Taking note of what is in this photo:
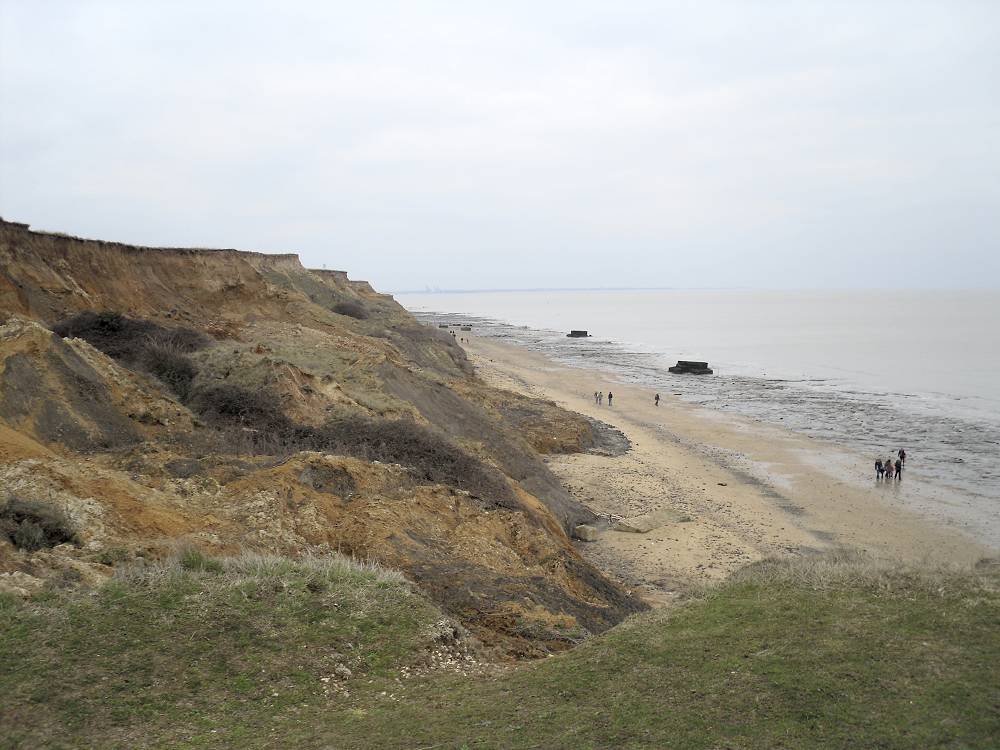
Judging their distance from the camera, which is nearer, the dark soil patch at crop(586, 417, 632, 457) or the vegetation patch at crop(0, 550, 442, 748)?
the vegetation patch at crop(0, 550, 442, 748)

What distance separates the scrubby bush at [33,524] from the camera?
361 inches

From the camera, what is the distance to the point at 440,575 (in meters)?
11.3

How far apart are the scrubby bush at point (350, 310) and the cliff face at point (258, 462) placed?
74.5 ft

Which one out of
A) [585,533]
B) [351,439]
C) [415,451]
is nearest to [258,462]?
[351,439]

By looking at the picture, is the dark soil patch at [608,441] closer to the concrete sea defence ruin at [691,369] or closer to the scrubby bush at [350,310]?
the scrubby bush at [350,310]

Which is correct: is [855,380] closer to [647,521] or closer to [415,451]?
[647,521]

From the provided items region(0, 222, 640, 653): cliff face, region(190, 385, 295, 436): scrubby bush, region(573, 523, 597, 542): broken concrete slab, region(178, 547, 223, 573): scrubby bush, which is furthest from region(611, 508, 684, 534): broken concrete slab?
region(178, 547, 223, 573): scrubby bush

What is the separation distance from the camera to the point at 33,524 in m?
9.36

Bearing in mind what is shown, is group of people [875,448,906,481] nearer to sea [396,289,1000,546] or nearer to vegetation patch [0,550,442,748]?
sea [396,289,1000,546]

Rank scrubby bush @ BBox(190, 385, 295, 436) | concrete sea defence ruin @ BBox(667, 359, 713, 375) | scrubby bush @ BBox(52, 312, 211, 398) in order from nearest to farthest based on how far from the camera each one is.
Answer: scrubby bush @ BBox(190, 385, 295, 436) < scrubby bush @ BBox(52, 312, 211, 398) < concrete sea defence ruin @ BBox(667, 359, 713, 375)

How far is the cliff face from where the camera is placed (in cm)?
1055

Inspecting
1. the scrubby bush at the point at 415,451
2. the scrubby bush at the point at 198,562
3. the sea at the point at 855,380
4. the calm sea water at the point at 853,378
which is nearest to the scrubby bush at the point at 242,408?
the scrubby bush at the point at 415,451

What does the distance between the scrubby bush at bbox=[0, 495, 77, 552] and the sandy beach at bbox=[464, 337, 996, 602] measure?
35.8 ft

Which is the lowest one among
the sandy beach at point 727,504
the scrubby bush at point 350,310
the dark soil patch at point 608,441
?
the sandy beach at point 727,504
